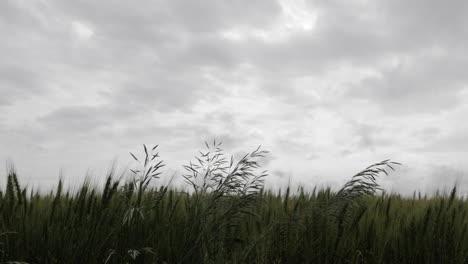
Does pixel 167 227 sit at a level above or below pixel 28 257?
above

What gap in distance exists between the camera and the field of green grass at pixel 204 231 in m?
3.79

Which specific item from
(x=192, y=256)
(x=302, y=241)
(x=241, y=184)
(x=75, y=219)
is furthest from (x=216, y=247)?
(x=75, y=219)

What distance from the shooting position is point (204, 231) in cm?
387

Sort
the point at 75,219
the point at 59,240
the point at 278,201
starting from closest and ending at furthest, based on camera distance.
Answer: the point at 59,240, the point at 75,219, the point at 278,201

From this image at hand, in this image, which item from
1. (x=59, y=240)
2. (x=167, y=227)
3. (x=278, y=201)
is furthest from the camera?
(x=278, y=201)

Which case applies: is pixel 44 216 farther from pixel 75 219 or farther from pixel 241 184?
pixel 241 184

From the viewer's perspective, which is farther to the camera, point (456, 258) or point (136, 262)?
point (456, 258)

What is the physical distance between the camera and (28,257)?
3895 millimetres

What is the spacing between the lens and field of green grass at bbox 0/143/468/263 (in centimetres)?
379

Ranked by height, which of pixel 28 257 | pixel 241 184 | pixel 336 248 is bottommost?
A: pixel 28 257

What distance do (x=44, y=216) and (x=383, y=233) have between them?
372cm

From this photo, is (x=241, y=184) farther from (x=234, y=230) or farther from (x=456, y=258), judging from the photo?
(x=456, y=258)

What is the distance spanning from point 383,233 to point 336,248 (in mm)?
811

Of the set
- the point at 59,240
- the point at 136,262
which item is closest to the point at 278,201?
the point at 136,262
